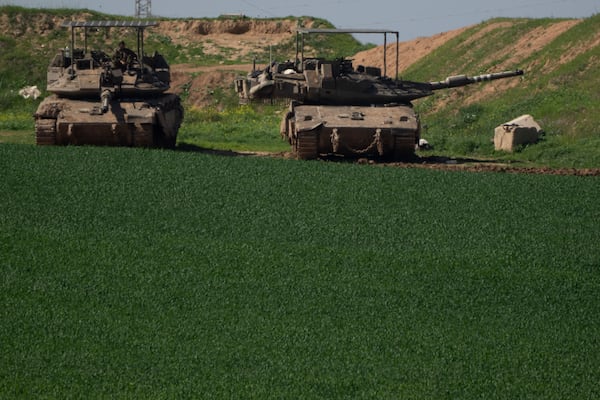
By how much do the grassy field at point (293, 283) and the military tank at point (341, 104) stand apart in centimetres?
264

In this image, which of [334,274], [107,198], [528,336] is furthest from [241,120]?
[528,336]

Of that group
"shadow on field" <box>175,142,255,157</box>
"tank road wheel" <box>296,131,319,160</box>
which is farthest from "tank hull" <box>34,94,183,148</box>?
"tank road wheel" <box>296,131,319,160</box>

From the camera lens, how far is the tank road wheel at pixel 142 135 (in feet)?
88.5

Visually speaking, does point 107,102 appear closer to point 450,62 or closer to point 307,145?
point 307,145

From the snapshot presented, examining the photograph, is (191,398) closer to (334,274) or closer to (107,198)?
(334,274)

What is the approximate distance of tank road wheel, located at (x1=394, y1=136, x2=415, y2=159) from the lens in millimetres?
26844

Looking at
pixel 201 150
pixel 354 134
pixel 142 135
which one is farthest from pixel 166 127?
pixel 354 134

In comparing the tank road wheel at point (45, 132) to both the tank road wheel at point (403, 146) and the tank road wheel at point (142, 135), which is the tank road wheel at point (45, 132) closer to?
the tank road wheel at point (142, 135)

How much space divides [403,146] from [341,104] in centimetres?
272

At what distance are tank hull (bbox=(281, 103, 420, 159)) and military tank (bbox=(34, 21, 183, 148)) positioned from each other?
334 cm

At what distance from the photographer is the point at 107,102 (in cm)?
2714

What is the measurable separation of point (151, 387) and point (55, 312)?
2829 mm

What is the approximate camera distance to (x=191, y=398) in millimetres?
12102

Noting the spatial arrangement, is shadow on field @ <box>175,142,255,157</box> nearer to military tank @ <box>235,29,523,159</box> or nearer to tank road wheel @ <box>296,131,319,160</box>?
military tank @ <box>235,29,523,159</box>
